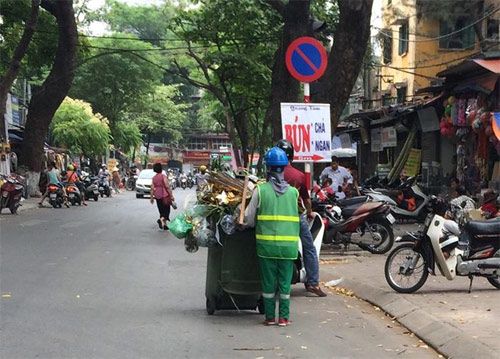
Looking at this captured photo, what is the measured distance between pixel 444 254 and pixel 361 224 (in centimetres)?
363

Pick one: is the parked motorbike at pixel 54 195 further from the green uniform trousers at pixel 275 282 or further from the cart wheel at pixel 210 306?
the green uniform trousers at pixel 275 282

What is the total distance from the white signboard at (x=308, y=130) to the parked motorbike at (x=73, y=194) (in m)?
16.8

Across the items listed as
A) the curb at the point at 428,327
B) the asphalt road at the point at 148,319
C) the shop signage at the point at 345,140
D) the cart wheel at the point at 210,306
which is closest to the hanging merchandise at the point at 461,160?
the asphalt road at the point at 148,319

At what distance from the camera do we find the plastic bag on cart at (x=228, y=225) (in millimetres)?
6133

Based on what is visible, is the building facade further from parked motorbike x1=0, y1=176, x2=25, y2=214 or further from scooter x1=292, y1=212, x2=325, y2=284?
scooter x1=292, y1=212, x2=325, y2=284

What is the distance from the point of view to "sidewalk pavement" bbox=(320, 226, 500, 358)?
5.31 meters

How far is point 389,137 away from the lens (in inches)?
822

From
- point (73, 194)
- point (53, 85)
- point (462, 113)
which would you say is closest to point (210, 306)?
point (462, 113)

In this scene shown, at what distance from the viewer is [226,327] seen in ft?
19.8

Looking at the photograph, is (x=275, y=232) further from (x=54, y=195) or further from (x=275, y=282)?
(x=54, y=195)

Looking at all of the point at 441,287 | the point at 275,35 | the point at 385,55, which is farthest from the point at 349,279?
the point at 385,55

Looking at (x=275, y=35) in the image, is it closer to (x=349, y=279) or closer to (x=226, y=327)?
(x=349, y=279)

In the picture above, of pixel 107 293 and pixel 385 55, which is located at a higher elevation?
pixel 385 55

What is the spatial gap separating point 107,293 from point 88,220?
10.4 metres
